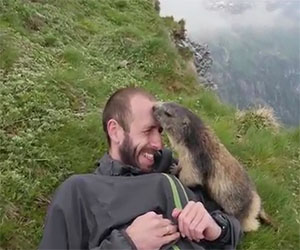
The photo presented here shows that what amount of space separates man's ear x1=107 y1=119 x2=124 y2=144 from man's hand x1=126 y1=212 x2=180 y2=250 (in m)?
0.63

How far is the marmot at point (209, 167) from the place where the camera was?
4.26 m

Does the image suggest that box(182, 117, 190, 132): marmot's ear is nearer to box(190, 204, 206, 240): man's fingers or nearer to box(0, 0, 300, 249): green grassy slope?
box(0, 0, 300, 249): green grassy slope

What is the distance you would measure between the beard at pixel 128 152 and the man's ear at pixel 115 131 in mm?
39

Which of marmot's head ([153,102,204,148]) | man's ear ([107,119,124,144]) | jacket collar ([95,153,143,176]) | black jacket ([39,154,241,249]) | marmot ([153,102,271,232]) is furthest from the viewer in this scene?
marmot's head ([153,102,204,148])

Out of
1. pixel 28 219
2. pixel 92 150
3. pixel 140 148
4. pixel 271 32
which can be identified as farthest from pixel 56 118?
pixel 271 32

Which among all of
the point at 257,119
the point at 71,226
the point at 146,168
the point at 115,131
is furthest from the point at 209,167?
the point at 257,119

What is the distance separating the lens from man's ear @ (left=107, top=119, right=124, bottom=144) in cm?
389

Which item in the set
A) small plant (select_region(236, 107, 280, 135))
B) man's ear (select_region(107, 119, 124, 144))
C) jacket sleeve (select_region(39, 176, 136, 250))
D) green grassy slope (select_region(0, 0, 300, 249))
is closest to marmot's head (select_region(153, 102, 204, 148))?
man's ear (select_region(107, 119, 124, 144))

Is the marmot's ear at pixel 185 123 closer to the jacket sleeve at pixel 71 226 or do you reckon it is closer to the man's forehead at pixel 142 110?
the man's forehead at pixel 142 110

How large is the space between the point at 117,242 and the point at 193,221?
0.42 m

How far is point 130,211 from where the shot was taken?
3.55 m

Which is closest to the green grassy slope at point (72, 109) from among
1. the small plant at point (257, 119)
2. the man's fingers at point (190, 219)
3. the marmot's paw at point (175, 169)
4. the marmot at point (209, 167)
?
the small plant at point (257, 119)

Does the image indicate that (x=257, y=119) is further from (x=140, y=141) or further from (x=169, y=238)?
(x=169, y=238)

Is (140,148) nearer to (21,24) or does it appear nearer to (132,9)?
(21,24)
